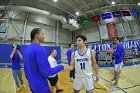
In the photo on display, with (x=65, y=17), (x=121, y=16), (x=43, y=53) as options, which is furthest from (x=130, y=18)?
(x=43, y=53)

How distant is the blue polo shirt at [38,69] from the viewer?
1.85 m

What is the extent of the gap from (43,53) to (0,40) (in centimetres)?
1420

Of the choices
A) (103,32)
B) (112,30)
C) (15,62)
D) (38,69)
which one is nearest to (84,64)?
(38,69)

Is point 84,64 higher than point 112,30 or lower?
lower

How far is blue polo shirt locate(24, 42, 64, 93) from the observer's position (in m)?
1.85

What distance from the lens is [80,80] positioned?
10.3 ft

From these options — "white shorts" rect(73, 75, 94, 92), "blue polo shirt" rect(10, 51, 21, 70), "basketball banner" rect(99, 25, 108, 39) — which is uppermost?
"basketball banner" rect(99, 25, 108, 39)

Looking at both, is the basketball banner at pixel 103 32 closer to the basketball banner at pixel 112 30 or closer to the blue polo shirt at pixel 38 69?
the basketball banner at pixel 112 30

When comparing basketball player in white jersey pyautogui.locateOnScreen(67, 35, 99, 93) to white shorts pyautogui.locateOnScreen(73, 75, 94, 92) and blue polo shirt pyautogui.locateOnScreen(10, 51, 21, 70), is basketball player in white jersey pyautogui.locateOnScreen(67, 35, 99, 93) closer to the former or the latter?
white shorts pyautogui.locateOnScreen(73, 75, 94, 92)

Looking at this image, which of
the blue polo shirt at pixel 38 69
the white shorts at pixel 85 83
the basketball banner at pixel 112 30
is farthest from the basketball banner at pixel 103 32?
the blue polo shirt at pixel 38 69

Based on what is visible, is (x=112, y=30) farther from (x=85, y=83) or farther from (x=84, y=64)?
(x=85, y=83)

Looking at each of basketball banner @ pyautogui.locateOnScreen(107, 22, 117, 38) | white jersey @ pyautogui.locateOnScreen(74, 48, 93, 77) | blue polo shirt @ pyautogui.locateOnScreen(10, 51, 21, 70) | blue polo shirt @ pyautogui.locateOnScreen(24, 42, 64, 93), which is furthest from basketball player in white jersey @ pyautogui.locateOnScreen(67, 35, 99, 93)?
basketball banner @ pyautogui.locateOnScreen(107, 22, 117, 38)

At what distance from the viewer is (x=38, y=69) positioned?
1.93 m

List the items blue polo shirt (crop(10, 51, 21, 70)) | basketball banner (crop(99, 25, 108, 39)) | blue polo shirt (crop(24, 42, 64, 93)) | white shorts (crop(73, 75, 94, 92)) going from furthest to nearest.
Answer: basketball banner (crop(99, 25, 108, 39)) < blue polo shirt (crop(10, 51, 21, 70)) < white shorts (crop(73, 75, 94, 92)) < blue polo shirt (crop(24, 42, 64, 93))
